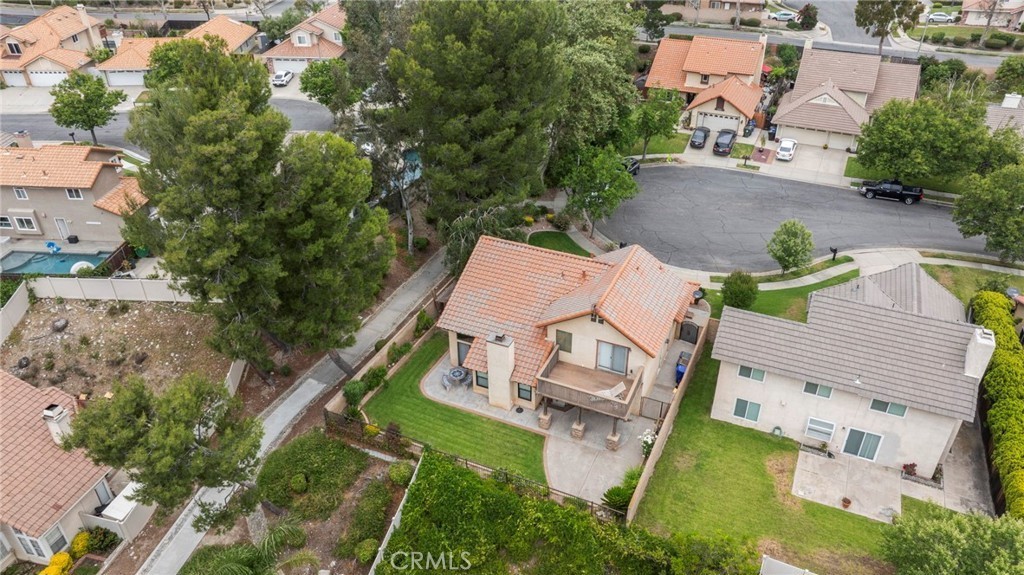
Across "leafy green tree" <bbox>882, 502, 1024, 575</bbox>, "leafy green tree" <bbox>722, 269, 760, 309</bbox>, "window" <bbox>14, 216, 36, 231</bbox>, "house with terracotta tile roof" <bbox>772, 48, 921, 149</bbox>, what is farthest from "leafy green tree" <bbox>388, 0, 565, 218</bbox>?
"house with terracotta tile roof" <bbox>772, 48, 921, 149</bbox>

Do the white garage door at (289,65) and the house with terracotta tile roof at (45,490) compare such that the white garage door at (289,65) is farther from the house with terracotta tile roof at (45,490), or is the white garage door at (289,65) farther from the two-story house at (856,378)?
the two-story house at (856,378)

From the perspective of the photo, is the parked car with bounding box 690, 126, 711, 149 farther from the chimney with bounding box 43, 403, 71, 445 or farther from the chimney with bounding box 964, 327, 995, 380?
the chimney with bounding box 43, 403, 71, 445

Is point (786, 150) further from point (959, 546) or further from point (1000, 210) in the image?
point (959, 546)

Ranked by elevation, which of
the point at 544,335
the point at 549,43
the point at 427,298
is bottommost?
the point at 427,298

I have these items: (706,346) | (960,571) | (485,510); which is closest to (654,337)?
(706,346)

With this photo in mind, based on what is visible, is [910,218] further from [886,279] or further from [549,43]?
[549,43]

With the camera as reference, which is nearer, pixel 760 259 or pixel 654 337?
pixel 654 337

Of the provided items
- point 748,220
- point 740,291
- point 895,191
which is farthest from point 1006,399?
point 895,191

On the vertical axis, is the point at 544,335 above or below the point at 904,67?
below
